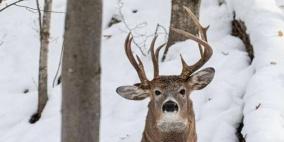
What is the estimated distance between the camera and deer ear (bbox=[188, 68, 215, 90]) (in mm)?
5180

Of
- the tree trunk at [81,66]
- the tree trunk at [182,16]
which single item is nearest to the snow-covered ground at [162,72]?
the tree trunk at [182,16]

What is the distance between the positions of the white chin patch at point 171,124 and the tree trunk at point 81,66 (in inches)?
82.3

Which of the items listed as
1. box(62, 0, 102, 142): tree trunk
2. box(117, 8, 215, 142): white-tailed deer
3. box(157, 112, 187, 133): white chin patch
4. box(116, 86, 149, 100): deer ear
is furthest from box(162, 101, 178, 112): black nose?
box(62, 0, 102, 142): tree trunk

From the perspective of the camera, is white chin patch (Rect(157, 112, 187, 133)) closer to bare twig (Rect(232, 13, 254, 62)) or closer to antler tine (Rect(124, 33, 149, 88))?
antler tine (Rect(124, 33, 149, 88))

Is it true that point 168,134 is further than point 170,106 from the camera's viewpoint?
Yes

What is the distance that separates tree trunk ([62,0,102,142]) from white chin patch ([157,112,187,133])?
2.09 metres

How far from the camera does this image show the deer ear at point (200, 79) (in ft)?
17.0

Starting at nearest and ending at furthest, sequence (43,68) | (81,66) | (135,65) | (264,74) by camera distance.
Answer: (81,66) → (135,65) → (264,74) → (43,68)

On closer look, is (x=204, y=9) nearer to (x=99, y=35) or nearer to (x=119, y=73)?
(x=119, y=73)

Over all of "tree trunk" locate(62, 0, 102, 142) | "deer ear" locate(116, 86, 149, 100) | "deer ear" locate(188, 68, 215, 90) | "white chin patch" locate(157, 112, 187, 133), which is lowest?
"white chin patch" locate(157, 112, 187, 133)

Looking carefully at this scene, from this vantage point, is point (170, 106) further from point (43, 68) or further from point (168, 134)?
point (43, 68)

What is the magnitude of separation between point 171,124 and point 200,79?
51 cm

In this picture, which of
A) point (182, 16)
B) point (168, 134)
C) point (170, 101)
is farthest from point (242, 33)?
Result: point (170, 101)

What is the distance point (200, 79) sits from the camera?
5246 millimetres
